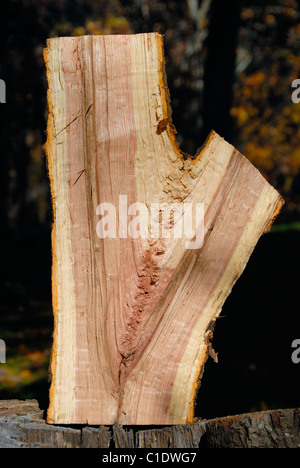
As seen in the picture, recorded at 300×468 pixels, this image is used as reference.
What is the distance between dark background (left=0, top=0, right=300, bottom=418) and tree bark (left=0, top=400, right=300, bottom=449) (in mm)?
300

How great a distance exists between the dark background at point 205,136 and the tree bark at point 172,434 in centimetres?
30

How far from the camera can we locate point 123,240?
1752mm

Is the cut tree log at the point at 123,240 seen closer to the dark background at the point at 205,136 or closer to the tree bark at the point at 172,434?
the tree bark at the point at 172,434

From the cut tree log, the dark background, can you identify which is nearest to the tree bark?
the cut tree log

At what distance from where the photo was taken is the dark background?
11.1 feet

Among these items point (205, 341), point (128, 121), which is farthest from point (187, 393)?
point (128, 121)

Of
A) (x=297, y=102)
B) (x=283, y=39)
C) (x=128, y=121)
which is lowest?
(x=128, y=121)

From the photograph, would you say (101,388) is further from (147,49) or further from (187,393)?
(147,49)

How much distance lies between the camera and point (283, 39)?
31.4ft

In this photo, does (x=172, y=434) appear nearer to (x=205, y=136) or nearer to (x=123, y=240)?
(x=123, y=240)

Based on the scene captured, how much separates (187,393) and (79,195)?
2.90 ft

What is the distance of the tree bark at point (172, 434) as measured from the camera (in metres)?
1.49

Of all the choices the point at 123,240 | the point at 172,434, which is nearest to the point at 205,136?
the point at 123,240

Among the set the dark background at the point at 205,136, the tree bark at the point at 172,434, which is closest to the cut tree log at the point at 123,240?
the tree bark at the point at 172,434
